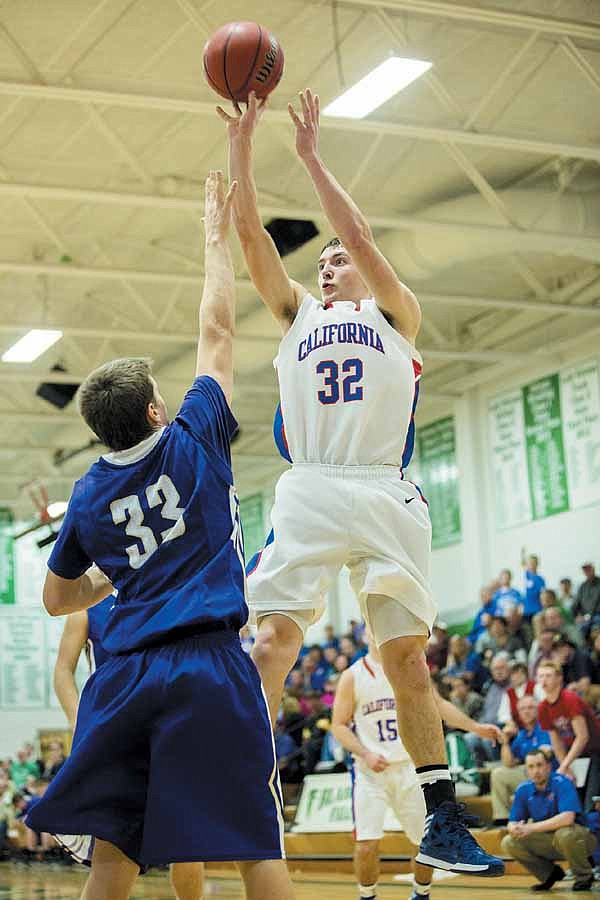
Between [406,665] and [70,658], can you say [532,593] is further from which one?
[406,665]

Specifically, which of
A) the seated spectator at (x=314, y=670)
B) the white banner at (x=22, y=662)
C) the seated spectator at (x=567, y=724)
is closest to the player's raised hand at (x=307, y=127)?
the seated spectator at (x=567, y=724)

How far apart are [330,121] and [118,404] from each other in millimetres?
8550

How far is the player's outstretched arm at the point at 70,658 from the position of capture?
5.99 m

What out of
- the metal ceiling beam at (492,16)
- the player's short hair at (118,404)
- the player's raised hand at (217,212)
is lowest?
the player's short hair at (118,404)

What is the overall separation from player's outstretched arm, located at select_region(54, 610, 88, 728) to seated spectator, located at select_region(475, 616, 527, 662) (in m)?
10.5

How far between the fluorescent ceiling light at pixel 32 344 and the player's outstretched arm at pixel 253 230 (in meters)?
11.9

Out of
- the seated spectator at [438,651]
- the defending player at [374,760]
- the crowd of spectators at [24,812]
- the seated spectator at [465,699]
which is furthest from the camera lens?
the crowd of spectators at [24,812]

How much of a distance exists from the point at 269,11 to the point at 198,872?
342 inches

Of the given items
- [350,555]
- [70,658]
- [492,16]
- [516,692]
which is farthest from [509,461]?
[350,555]

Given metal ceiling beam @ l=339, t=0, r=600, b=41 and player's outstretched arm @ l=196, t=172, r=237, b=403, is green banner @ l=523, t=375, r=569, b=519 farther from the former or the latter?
player's outstretched arm @ l=196, t=172, r=237, b=403

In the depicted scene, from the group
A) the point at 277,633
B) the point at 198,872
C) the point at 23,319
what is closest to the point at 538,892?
the point at 198,872

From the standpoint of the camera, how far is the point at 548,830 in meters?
9.66

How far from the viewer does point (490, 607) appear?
17359 mm

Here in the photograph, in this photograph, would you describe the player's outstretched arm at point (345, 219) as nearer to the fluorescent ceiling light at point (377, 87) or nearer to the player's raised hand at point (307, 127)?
the player's raised hand at point (307, 127)
